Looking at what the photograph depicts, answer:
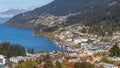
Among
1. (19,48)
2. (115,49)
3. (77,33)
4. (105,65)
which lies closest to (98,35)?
(77,33)

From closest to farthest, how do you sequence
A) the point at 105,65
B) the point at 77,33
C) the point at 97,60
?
the point at 105,65, the point at 97,60, the point at 77,33

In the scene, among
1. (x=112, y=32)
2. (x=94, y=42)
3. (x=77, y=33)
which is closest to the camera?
(x=94, y=42)

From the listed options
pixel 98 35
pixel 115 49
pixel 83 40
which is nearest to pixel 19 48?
pixel 115 49

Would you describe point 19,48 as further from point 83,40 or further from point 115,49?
point 83,40

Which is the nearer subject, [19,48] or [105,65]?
[105,65]

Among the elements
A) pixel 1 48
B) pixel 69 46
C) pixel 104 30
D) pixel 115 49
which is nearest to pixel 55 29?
pixel 104 30

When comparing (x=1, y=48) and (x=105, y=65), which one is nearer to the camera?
(x=105, y=65)

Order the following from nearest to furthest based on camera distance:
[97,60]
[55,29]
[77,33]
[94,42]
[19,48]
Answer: [97,60], [19,48], [94,42], [77,33], [55,29]

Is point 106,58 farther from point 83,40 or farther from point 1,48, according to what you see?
point 83,40

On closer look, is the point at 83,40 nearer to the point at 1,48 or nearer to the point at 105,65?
the point at 1,48
